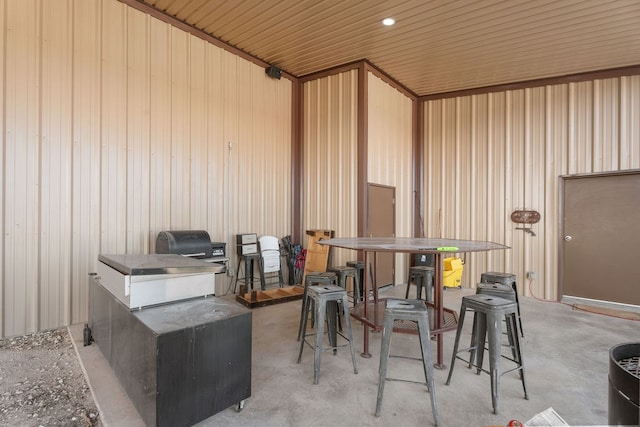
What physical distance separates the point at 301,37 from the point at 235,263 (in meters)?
3.78

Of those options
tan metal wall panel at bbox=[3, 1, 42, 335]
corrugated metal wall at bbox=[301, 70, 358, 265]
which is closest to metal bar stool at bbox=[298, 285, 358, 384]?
corrugated metal wall at bbox=[301, 70, 358, 265]

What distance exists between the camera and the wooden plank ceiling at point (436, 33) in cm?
408

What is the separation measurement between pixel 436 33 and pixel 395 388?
464 cm

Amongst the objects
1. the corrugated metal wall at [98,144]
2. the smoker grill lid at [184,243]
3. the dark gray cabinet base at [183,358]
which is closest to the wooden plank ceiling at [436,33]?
the corrugated metal wall at [98,144]

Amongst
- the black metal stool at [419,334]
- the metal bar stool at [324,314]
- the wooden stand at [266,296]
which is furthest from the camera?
the wooden stand at [266,296]

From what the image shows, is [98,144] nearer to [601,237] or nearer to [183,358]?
[183,358]

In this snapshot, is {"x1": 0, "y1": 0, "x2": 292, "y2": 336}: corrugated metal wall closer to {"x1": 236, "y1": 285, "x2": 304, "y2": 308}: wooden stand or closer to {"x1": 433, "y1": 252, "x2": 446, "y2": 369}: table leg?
{"x1": 236, "y1": 285, "x2": 304, "y2": 308}: wooden stand

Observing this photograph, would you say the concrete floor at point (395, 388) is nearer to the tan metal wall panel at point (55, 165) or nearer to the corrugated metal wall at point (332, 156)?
the tan metal wall panel at point (55, 165)

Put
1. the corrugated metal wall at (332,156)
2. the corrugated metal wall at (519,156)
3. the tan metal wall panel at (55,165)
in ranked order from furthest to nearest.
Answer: the corrugated metal wall at (332,156)
the corrugated metal wall at (519,156)
the tan metal wall panel at (55,165)

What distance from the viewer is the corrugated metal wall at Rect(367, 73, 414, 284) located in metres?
5.79

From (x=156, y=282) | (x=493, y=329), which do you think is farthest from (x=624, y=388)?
(x=156, y=282)

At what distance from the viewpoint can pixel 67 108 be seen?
3.73m

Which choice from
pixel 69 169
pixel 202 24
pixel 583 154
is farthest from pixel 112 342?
pixel 583 154

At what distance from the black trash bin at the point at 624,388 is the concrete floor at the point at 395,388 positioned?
1.04 metres
